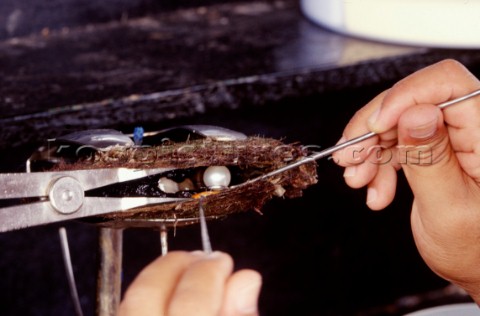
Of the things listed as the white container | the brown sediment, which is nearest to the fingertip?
the brown sediment

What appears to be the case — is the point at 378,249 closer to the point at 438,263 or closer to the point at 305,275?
the point at 305,275

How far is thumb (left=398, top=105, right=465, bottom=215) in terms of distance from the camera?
0.58 metres

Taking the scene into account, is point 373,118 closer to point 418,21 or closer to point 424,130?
point 424,130

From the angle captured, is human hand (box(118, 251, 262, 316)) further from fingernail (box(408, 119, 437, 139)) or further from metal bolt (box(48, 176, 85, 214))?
fingernail (box(408, 119, 437, 139))

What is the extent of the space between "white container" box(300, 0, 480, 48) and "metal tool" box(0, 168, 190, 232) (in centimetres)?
66

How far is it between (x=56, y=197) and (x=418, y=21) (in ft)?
2.38

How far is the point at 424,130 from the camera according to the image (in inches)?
23.0

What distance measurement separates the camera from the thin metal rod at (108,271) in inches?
23.7

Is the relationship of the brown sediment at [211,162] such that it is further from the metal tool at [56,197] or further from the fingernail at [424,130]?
the fingernail at [424,130]

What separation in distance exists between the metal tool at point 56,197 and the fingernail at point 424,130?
0.24 meters

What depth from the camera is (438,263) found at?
718 mm

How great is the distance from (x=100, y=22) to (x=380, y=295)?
0.80 m

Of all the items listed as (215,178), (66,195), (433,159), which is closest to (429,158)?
(433,159)

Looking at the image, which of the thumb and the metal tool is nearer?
the metal tool
